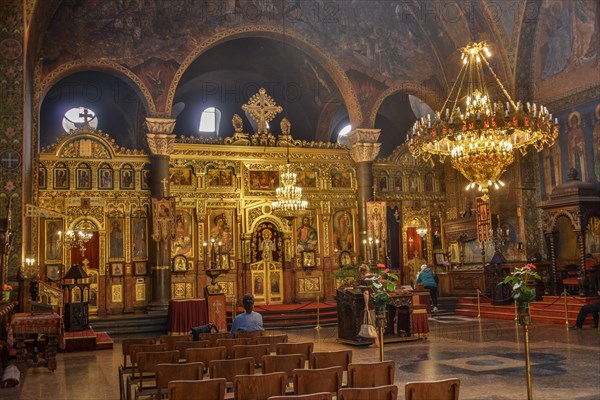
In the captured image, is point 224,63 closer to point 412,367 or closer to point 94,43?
point 94,43

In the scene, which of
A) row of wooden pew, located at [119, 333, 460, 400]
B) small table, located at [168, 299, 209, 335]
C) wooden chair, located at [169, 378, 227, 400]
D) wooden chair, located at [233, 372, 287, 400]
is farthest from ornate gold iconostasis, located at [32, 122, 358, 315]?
wooden chair, located at [169, 378, 227, 400]

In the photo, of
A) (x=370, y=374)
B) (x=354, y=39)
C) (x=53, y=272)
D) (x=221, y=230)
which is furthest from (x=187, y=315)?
(x=370, y=374)

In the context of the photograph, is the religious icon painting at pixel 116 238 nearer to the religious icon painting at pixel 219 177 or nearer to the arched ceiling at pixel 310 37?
the religious icon painting at pixel 219 177

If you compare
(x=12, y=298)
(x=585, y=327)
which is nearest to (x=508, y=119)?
(x=585, y=327)

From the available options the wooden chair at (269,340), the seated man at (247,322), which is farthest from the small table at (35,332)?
the wooden chair at (269,340)

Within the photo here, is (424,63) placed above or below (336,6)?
below

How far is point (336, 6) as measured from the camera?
22.2m

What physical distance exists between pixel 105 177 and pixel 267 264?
Answer: 6.20 meters

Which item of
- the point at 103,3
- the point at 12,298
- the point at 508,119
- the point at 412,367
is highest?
the point at 103,3

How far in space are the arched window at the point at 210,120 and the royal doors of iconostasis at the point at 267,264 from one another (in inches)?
292

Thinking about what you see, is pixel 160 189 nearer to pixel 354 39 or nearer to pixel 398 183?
pixel 354 39

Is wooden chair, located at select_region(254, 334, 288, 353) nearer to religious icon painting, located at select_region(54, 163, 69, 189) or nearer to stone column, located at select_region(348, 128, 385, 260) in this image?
religious icon painting, located at select_region(54, 163, 69, 189)

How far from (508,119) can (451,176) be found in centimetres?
1105

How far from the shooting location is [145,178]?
20969 mm
